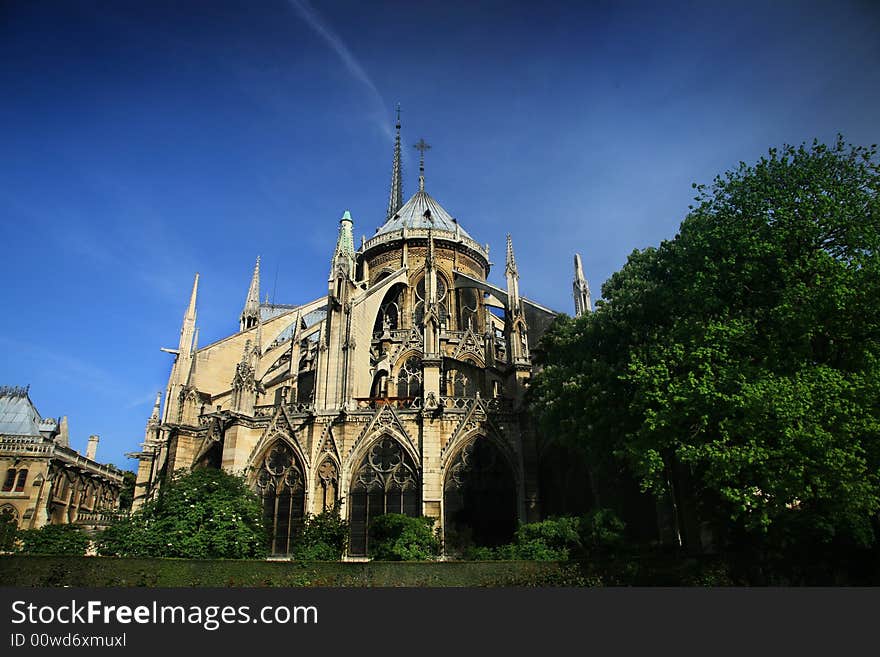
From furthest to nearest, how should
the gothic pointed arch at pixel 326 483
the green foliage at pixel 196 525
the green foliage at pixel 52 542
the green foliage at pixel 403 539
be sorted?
the gothic pointed arch at pixel 326 483 < the green foliage at pixel 196 525 < the green foliage at pixel 52 542 < the green foliage at pixel 403 539

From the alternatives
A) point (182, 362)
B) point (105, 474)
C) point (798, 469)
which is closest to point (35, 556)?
point (182, 362)

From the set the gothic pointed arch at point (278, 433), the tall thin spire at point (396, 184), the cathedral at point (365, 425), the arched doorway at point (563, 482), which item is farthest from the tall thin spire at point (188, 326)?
the tall thin spire at point (396, 184)

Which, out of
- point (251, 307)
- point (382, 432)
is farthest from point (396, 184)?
point (382, 432)

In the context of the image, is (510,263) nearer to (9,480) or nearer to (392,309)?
(392,309)

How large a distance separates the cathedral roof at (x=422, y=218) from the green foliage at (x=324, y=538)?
24070 mm

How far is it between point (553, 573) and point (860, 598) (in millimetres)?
6659

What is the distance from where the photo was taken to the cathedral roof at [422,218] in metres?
45.0

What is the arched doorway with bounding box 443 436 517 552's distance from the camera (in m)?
25.9

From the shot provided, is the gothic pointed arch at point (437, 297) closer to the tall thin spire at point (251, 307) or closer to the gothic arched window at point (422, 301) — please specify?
the gothic arched window at point (422, 301)

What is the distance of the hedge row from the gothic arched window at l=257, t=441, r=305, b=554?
9299mm

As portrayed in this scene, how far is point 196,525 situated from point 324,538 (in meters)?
4.67

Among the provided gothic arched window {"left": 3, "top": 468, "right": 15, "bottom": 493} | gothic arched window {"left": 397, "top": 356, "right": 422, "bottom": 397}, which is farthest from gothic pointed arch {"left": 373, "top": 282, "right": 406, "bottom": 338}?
gothic arched window {"left": 3, "top": 468, "right": 15, "bottom": 493}

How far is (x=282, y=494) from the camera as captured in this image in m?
27.3

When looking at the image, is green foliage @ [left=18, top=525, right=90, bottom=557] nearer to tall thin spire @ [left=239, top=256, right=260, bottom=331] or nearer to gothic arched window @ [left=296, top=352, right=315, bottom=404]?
gothic arched window @ [left=296, top=352, right=315, bottom=404]
